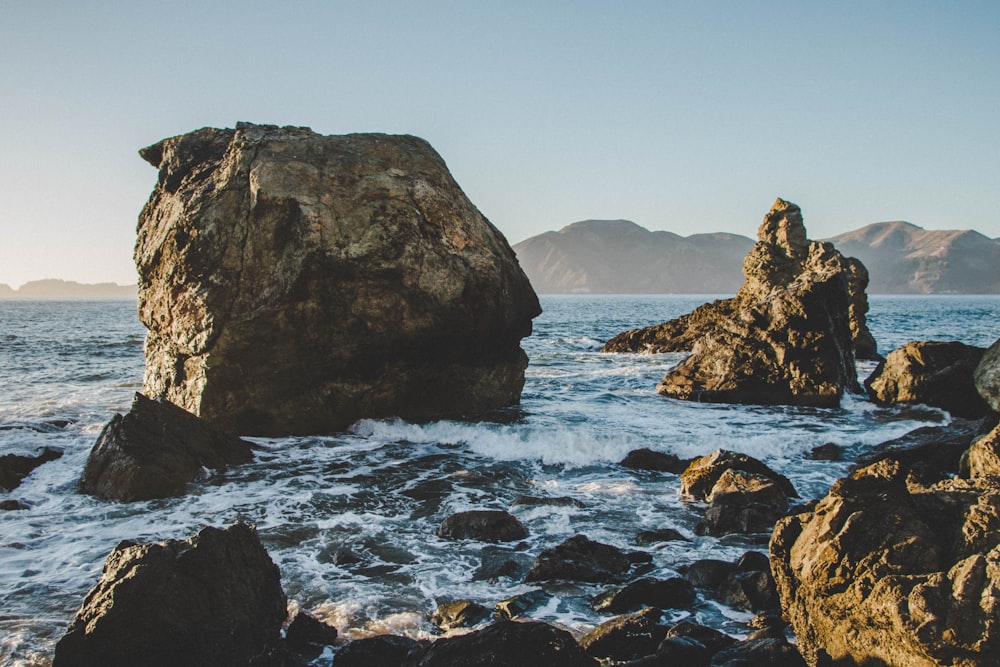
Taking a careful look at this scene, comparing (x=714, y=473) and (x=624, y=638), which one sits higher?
(x=714, y=473)

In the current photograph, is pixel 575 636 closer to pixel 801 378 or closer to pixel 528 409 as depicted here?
pixel 528 409

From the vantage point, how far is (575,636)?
19.4 feet

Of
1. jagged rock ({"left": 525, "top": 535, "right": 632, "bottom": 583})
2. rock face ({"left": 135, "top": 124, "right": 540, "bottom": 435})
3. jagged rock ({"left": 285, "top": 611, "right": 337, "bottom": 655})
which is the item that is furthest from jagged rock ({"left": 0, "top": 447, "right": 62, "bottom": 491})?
jagged rock ({"left": 525, "top": 535, "right": 632, "bottom": 583})

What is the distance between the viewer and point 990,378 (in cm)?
1410

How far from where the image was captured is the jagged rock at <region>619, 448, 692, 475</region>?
11773 millimetres

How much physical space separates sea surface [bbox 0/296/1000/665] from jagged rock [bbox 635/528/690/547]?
0.12 metres

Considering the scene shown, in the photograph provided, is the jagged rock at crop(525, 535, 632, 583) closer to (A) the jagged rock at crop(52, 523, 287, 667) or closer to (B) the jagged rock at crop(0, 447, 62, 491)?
(A) the jagged rock at crop(52, 523, 287, 667)

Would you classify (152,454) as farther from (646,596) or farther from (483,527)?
(646,596)

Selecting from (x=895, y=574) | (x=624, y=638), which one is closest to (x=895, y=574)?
(x=895, y=574)

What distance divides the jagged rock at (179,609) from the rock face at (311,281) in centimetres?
817

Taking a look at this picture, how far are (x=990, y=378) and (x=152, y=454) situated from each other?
1581cm

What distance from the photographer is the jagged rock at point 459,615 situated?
6.14 m

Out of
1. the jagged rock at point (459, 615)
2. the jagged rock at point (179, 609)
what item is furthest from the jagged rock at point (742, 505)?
the jagged rock at point (179, 609)

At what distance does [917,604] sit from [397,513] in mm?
6480
